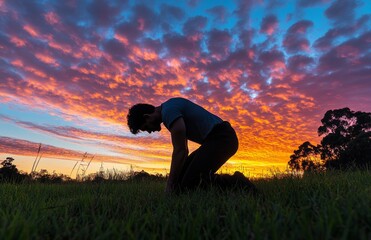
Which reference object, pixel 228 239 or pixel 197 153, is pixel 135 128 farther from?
pixel 228 239

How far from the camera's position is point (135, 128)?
217 inches

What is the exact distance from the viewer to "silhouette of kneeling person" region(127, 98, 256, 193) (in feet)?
17.5

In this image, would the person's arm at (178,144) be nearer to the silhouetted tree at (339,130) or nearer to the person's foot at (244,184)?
the person's foot at (244,184)

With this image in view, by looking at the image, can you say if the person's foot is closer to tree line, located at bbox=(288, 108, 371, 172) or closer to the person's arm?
the person's arm

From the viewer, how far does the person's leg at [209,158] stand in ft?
17.7

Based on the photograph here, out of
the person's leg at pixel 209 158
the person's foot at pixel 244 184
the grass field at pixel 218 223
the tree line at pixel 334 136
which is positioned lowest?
the grass field at pixel 218 223

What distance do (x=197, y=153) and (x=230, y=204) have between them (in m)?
1.79

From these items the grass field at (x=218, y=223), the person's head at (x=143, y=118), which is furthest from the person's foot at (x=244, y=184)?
the person's head at (x=143, y=118)

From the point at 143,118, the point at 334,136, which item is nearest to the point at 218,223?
the point at 143,118

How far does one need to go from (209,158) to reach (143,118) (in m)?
1.27

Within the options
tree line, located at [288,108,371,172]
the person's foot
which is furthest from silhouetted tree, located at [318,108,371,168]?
the person's foot

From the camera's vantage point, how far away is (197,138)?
5695 millimetres

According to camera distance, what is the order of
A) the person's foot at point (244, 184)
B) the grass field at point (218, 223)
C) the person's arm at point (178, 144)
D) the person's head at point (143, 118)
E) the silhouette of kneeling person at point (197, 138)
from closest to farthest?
the grass field at point (218, 223) → the person's arm at point (178, 144) → the person's foot at point (244, 184) → the silhouette of kneeling person at point (197, 138) → the person's head at point (143, 118)

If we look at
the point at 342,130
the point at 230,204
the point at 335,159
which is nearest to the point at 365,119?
the point at 342,130
